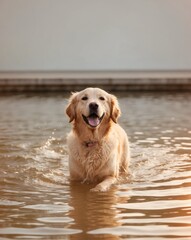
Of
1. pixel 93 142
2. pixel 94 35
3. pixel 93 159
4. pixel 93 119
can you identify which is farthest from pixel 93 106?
pixel 94 35

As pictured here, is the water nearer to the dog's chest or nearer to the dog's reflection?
the dog's reflection

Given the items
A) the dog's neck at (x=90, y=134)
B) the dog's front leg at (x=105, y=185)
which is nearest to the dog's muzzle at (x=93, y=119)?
the dog's neck at (x=90, y=134)

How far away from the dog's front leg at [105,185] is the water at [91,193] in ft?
0.31

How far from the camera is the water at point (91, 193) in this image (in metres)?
5.79

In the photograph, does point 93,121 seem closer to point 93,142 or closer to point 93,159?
point 93,142

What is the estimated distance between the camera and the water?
5.79 m

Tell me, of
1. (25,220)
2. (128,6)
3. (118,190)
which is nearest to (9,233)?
(25,220)

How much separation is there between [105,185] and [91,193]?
30cm

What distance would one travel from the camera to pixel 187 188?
7.58 meters

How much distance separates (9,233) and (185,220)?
1667 millimetres

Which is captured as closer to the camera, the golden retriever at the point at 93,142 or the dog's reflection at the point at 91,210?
the dog's reflection at the point at 91,210

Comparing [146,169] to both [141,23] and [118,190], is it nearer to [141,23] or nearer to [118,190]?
[118,190]

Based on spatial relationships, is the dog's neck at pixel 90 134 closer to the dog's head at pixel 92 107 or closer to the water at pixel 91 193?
the dog's head at pixel 92 107

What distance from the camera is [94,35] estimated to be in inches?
1886
